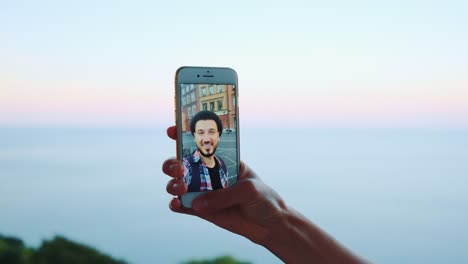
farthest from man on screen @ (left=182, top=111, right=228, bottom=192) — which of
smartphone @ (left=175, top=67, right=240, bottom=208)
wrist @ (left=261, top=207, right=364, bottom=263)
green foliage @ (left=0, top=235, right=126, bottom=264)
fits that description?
green foliage @ (left=0, top=235, right=126, bottom=264)

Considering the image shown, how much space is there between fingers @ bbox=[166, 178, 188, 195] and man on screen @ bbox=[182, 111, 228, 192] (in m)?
0.03

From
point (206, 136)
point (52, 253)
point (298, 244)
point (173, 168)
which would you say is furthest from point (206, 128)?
point (52, 253)

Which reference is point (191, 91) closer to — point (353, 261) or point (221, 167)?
point (221, 167)

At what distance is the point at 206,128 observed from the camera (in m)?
1.18

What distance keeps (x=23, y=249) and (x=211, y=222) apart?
312 cm

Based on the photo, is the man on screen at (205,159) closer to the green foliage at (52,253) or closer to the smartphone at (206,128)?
the smartphone at (206,128)

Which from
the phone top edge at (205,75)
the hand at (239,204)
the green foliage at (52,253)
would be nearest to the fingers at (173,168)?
the hand at (239,204)

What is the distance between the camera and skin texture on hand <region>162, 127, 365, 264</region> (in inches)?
44.9

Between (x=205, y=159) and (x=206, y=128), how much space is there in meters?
0.07

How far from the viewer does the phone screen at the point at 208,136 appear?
116 cm

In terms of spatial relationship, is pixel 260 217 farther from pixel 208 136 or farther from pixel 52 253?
pixel 52 253

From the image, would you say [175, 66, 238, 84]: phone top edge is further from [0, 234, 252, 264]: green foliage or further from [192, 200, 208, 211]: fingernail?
[0, 234, 252, 264]: green foliage

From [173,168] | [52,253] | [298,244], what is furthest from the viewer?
[52,253]

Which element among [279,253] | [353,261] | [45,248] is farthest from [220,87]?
[45,248]
